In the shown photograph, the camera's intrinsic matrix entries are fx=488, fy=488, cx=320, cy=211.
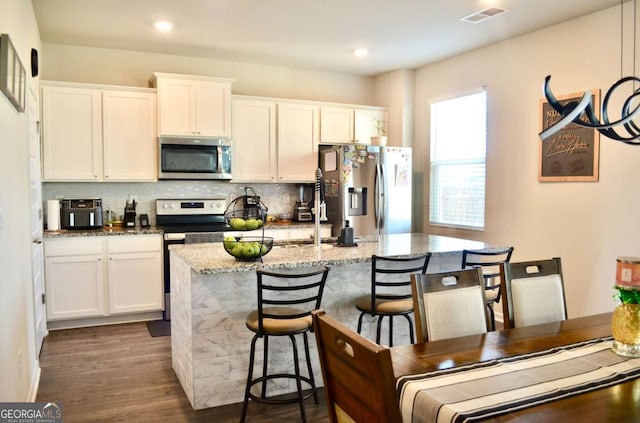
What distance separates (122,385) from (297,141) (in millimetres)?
3389

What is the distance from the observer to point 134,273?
4855 millimetres

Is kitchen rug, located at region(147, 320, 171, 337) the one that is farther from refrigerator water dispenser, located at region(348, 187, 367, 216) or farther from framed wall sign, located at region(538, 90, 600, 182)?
framed wall sign, located at region(538, 90, 600, 182)

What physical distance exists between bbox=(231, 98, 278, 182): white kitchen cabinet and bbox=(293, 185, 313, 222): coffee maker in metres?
0.51

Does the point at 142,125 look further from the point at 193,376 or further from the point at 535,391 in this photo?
the point at 535,391

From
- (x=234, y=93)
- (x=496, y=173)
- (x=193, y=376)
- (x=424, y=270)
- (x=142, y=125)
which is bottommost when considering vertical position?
(x=193, y=376)

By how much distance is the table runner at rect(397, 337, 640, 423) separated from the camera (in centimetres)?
137

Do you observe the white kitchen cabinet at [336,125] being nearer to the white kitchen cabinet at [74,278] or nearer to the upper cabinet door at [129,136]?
the upper cabinet door at [129,136]

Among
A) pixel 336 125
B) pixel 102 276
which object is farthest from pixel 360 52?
pixel 102 276

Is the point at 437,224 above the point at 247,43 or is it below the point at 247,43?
below

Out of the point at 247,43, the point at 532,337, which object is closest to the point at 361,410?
the point at 532,337

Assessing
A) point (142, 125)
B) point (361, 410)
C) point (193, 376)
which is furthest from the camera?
point (142, 125)

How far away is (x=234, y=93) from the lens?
5.83 metres

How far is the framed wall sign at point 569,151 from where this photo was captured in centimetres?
400

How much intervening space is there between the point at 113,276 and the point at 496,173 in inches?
156
